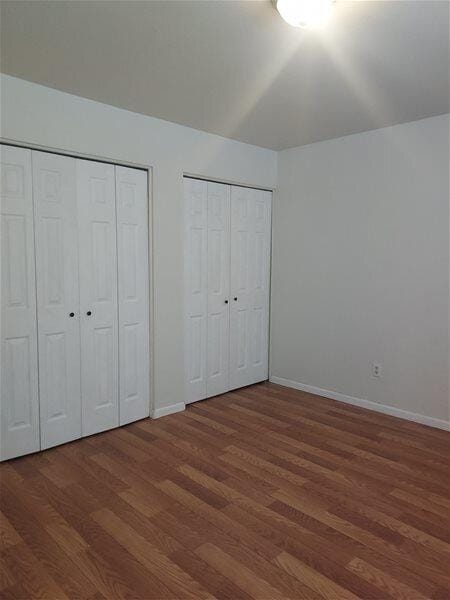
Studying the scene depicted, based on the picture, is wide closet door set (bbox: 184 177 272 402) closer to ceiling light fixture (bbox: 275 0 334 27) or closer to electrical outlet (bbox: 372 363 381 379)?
electrical outlet (bbox: 372 363 381 379)

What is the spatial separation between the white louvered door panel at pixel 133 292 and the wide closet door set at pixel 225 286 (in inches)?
17.4

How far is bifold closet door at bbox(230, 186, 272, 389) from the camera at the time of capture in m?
4.12

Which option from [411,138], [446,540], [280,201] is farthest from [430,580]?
[280,201]

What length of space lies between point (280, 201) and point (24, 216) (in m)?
2.56

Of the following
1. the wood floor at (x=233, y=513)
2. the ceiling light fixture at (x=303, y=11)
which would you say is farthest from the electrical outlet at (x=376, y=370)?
the ceiling light fixture at (x=303, y=11)

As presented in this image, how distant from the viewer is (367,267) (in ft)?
12.2

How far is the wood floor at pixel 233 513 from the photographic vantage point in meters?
1.77

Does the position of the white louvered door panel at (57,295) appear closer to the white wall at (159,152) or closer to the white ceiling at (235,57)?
the white wall at (159,152)

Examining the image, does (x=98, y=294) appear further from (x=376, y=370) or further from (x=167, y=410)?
(x=376, y=370)

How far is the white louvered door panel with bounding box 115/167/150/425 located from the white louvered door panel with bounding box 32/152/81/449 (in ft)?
1.21

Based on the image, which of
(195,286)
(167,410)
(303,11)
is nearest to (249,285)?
(195,286)

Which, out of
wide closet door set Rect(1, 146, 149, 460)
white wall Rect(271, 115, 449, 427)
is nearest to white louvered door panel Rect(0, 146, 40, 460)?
wide closet door set Rect(1, 146, 149, 460)

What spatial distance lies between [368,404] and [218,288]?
1.74 meters

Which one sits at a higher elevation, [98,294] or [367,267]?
[367,267]
